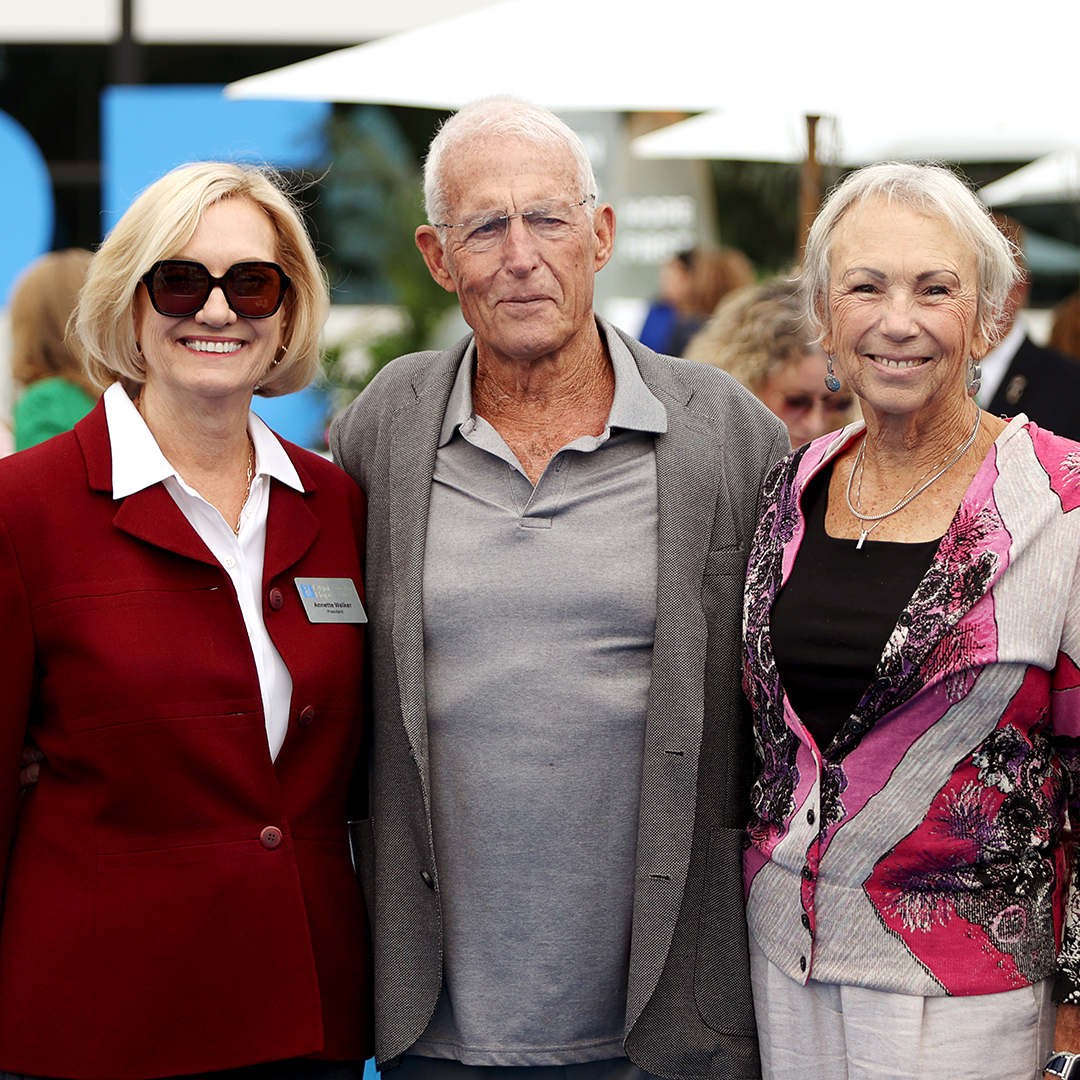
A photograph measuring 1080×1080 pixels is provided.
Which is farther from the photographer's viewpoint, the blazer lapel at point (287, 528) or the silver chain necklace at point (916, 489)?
the blazer lapel at point (287, 528)

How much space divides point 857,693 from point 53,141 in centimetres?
834

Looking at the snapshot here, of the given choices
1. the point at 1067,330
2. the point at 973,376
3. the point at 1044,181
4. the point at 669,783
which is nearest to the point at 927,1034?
the point at 669,783

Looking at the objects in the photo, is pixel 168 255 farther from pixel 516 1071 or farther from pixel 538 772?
pixel 516 1071

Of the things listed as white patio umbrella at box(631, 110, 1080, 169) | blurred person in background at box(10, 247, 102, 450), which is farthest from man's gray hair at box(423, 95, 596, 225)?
white patio umbrella at box(631, 110, 1080, 169)

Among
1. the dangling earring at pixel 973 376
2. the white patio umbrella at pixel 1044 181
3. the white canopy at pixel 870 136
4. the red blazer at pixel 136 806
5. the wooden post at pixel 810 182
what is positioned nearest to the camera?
the red blazer at pixel 136 806

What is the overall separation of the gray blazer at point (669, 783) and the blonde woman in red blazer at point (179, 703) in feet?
0.31

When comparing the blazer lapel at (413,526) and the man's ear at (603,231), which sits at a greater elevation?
the man's ear at (603,231)

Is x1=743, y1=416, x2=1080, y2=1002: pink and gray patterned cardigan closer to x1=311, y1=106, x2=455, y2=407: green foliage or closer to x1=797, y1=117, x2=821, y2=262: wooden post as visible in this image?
x1=797, y1=117, x2=821, y2=262: wooden post

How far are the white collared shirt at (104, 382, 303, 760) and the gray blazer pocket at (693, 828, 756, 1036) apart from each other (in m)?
0.83

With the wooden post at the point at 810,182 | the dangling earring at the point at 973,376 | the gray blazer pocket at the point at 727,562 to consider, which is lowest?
the gray blazer pocket at the point at 727,562

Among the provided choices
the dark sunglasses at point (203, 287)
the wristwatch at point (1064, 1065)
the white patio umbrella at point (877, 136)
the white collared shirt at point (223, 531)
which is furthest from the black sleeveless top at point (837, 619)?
the white patio umbrella at point (877, 136)

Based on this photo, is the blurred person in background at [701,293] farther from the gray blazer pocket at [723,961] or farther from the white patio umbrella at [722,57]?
the gray blazer pocket at [723,961]

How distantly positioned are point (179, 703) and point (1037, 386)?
3.69 m

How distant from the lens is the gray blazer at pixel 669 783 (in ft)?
7.76
